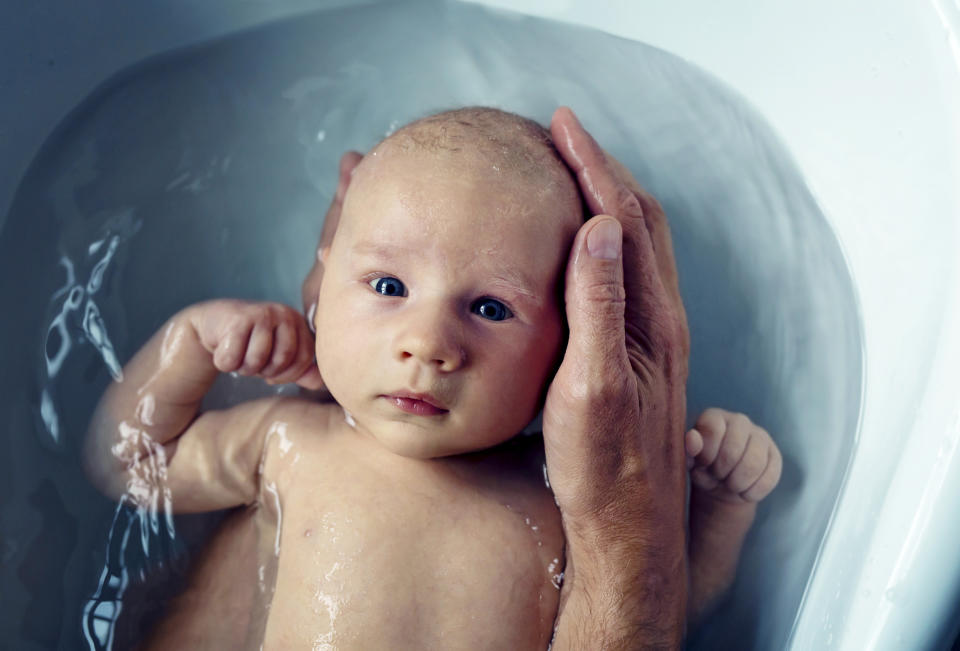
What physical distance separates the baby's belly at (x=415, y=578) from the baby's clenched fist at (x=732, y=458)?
0.24 meters

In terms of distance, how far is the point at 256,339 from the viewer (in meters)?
1.10

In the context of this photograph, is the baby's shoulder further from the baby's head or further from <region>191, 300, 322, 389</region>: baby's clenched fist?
the baby's head

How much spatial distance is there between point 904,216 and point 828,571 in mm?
474

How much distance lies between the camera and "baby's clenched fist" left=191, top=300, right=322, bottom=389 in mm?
1101

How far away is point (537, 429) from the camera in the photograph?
4.19ft

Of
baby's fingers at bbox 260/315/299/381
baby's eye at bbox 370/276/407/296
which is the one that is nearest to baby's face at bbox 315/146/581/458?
baby's eye at bbox 370/276/407/296

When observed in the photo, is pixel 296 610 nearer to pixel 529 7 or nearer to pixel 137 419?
pixel 137 419

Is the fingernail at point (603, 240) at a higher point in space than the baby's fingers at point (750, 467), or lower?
higher

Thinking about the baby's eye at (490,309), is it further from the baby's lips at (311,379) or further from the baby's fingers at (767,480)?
the baby's fingers at (767,480)

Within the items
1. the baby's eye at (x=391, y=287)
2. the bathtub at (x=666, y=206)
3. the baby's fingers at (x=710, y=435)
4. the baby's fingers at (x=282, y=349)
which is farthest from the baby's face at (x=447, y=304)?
the bathtub at (x=666, y=206)

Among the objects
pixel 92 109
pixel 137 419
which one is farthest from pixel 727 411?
pixel 92 109

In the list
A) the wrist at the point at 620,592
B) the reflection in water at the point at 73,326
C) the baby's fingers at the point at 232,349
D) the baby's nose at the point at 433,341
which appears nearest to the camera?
the baby's nose at the point at 433,341

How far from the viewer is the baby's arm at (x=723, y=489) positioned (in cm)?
113

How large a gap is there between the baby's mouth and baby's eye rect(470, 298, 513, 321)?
0.38 feet
